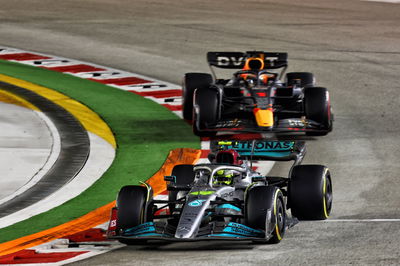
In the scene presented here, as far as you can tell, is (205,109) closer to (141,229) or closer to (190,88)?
(190,88)

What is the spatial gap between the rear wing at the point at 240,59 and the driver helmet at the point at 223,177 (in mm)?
7190

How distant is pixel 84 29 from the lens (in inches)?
1203

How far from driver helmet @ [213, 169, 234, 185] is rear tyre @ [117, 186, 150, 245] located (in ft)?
3.15

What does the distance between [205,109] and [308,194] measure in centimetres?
554

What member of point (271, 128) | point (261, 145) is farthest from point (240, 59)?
point (261, 145)

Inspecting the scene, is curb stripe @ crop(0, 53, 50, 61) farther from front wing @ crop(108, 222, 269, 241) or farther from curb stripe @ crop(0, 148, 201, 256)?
front wing @ crop(108, 222, 269, 241)

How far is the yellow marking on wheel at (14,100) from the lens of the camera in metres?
21.0

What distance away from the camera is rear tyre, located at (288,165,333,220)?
42.4ft

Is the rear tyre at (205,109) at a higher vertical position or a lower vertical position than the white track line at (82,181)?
higher

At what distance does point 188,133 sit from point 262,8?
16165 mm

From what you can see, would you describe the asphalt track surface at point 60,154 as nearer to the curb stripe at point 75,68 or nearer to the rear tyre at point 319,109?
the curb stripe at point 75,68

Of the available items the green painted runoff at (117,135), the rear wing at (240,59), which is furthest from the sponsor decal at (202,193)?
the rear wing at (240,59)

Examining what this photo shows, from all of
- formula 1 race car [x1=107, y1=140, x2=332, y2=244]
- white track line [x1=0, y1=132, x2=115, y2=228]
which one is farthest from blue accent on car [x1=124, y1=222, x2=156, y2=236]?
white track line [x1=0, y1=132, x2=115, y2=228]

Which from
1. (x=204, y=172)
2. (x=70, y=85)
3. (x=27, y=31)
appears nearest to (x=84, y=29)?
(x=27, y=31)
